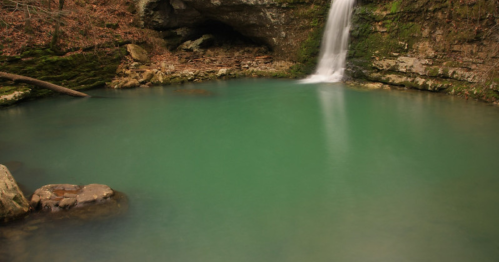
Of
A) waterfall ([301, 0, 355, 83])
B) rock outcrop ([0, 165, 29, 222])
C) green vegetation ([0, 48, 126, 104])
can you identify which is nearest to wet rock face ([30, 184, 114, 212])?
rock outcrop ([0, 165, 29, 222])

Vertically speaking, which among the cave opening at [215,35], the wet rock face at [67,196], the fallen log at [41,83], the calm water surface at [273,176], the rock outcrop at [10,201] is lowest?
the calm water surface at [273,176]

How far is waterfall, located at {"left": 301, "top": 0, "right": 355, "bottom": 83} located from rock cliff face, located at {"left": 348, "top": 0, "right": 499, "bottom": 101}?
0.44 m

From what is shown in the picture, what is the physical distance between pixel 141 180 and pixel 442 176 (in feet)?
16.9

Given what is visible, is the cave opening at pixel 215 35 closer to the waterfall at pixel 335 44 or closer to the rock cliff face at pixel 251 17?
the rock cliff face at pixel 251 17

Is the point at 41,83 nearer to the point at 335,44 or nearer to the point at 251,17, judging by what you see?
the point at 251,17

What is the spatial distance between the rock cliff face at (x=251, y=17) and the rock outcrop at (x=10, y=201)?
39.7 feet

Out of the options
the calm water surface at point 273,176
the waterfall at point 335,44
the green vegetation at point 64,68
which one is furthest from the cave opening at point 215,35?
the calm water surface at point 273,176

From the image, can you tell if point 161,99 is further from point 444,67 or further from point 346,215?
point 444,67

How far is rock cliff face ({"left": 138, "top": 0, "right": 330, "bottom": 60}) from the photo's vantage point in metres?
14.0

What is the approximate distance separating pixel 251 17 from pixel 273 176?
1111cm

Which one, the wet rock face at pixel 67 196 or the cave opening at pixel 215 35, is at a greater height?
the cave opening at pixel 215 35

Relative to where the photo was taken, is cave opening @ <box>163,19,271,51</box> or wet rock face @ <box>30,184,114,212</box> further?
cave opening @ <box>163,19,271,51</box>

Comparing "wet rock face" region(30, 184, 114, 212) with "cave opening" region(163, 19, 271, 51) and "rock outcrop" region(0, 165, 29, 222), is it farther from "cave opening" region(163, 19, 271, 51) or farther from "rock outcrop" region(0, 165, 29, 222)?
"cave opening" region(163, 19, 271, 51)

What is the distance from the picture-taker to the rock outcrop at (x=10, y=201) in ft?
13.9
